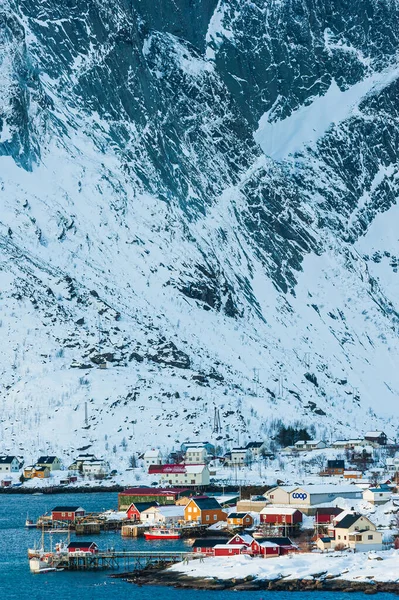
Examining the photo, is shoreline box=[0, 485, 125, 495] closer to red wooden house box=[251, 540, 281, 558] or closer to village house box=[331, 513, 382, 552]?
village house box=[331, 513, 382, 552]

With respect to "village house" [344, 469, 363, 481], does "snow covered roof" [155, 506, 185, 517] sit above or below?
below

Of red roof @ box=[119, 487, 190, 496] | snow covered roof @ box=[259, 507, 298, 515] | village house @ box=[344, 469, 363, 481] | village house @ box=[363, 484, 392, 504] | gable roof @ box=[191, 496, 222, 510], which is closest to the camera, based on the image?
Answer: snow covered roof @ box=[259, 507, 298, 515]

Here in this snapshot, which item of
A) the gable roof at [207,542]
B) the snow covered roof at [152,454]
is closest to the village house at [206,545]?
the gable roof at [207,542]

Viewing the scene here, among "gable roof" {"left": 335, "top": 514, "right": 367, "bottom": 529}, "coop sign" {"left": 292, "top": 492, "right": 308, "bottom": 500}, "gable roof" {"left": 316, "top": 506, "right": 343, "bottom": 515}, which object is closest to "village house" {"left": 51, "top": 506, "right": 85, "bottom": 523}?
"coop sign" {"left": 292, "top": 492, "right": 308, "bottom": 500}

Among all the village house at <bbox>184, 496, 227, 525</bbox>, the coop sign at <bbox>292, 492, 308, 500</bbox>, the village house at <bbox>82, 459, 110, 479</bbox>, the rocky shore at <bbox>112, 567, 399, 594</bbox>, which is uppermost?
the village house at <bbox>82, 459, 110, 479</bbox>

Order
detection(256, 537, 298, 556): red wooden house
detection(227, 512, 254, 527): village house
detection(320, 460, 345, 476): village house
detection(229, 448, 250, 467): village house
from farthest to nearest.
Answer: detection(229, 448, 250, 467): village house, detection(320, 460, 345, 476): village house, detection(227, 512, 254, 527): village house, detection(256, 537, 298, 556): red wooden house

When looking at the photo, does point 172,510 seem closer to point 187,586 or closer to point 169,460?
point 187,586

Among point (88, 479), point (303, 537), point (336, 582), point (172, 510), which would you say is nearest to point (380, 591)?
point (336, 582)

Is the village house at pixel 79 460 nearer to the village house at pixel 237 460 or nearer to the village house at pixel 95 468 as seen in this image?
the village house at pixel 95 468

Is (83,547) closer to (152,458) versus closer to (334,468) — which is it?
(152,458)
